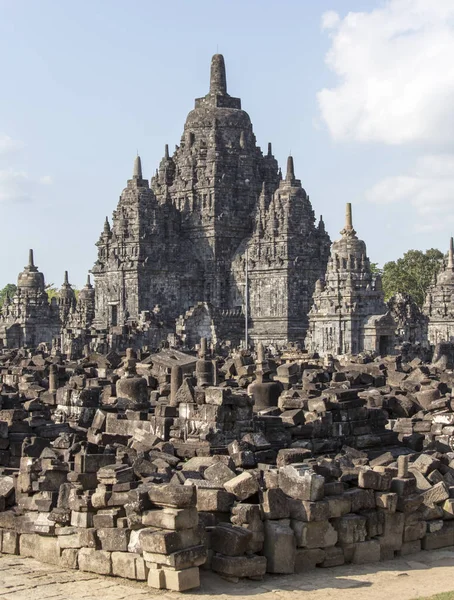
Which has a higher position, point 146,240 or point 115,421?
point 146,240

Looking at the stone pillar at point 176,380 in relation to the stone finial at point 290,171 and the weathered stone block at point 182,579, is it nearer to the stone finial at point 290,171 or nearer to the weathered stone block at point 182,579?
the weathered stone block at point 182,579

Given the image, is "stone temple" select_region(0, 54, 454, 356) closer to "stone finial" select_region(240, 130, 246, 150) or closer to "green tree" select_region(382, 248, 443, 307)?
"stone finial" select_region(240, 130, 246, 150)

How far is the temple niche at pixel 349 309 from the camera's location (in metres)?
49.8

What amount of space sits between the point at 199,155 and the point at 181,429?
1989 inches

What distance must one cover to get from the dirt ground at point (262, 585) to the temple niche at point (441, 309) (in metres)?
46.0

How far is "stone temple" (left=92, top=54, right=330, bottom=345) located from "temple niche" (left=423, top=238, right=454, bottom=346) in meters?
6.34

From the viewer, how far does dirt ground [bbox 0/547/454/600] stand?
11344 millimetres

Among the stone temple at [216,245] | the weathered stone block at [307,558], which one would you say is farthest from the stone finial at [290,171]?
the weathered stone block at [307,558]

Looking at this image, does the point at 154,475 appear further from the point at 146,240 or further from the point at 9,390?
the point at 146,240

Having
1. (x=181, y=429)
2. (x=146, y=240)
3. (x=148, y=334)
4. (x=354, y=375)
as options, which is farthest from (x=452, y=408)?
(x=146, y=240)

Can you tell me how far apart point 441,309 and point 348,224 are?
8.54 m

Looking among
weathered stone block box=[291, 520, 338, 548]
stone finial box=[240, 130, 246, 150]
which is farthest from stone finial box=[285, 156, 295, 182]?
weathered stone block box=[291, 520, 338, 548]

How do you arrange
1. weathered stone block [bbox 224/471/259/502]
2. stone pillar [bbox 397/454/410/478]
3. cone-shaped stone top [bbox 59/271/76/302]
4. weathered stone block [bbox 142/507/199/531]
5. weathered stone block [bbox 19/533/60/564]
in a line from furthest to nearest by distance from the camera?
cone-shaped stone top [bbox 59/271/76/302]
stone pillar [bbox 397/454/410/478]
weathered stone block [bbox 19/533/60/564]
weathered stone block [bbox 224/471/259/502]
weathered stone block [bbox 142/507/199/531]

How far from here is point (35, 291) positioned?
6906cm
